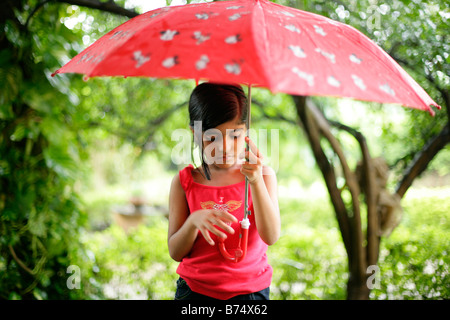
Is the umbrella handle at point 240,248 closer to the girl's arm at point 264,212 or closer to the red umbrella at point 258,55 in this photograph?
the girl's arm at point 264,212

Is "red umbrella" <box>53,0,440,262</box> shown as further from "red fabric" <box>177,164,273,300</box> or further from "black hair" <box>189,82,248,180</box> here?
"red fabric" <box>177,164,273,300</box>

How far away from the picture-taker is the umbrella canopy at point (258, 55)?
1.09 meters

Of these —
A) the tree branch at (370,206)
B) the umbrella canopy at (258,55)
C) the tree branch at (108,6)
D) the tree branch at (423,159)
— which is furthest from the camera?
the tree branch at (370,206)

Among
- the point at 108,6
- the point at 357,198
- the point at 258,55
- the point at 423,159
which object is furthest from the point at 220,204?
the point at 423,159

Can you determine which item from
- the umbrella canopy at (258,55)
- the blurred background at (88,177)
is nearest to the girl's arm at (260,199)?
the umbrella canopy at (258,55)

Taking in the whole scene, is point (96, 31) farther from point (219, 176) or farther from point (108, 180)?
point (108, 180)

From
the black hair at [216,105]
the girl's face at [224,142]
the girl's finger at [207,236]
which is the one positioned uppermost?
the black hair at [216,105]

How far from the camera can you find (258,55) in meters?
1.10

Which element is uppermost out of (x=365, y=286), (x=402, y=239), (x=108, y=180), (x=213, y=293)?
(x=213, y=293)

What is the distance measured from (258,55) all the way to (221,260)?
0.92m

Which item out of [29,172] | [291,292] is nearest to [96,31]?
[29,172]

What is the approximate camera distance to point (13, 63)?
2.61 metres

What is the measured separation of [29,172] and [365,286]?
2735 mm

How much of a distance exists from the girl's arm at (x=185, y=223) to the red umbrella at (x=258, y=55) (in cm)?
51
